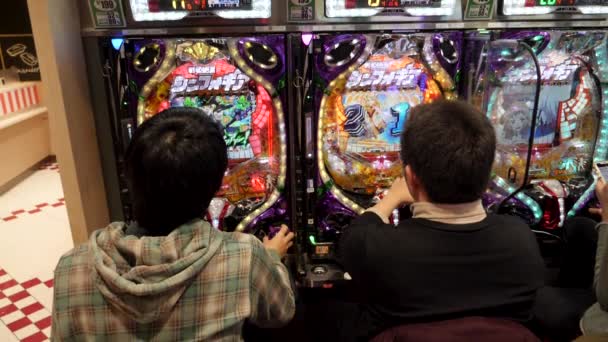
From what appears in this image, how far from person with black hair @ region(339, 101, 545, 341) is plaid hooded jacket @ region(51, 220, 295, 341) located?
0.42m

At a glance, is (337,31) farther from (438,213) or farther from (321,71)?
(438,213)

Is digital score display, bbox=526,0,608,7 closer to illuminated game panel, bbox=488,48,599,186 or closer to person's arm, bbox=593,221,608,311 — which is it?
illuminated game panel, bbox=488,48,599,186

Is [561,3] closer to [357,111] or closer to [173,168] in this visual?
[357,111]

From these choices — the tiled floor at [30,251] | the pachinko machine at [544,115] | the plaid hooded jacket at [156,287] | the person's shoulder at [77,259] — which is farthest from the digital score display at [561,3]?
the tiled floor at [30,251]

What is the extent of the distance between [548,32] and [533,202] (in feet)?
2.68

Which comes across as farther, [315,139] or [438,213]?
[315,139]

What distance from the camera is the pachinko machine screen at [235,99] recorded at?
2143 mm

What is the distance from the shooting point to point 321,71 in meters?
2.19

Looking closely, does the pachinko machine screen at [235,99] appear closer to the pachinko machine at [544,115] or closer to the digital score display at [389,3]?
the digital score display at [389,3]

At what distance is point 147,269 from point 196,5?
1.33 meters

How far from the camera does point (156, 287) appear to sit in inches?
46.5

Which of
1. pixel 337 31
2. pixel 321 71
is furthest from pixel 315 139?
pixel 337 31

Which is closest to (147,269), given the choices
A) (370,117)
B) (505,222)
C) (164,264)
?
(164,264)

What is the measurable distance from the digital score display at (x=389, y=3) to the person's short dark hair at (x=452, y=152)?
34.8 inches
